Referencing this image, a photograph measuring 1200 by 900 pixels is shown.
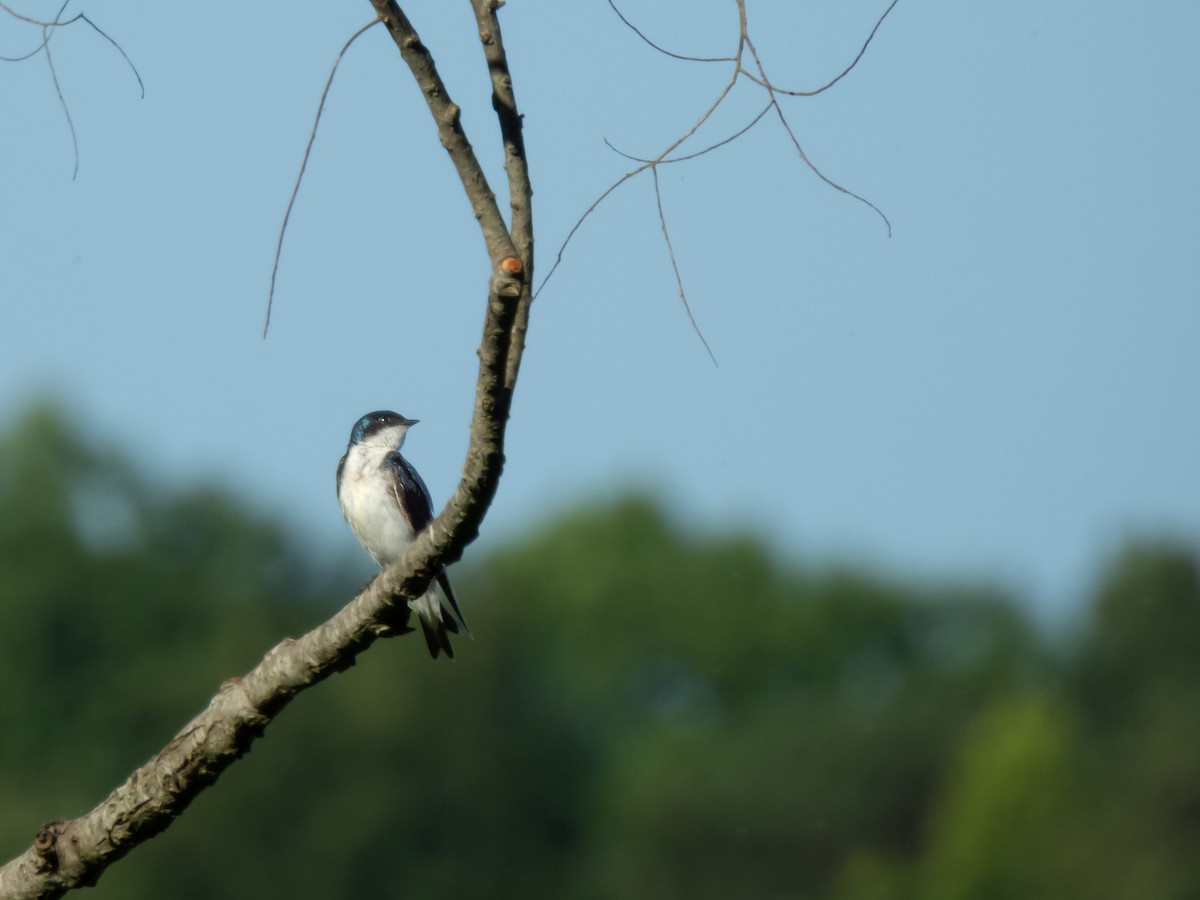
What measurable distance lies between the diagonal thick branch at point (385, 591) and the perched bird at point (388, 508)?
419cm

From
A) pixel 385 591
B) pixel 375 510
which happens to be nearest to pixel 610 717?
pixel 375 510

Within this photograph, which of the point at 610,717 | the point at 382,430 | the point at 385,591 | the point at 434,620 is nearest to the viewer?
the point at 385,591

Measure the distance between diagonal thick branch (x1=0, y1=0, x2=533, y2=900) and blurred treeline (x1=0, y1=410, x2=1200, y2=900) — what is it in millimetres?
42976

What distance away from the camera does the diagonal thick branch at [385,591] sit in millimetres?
4875

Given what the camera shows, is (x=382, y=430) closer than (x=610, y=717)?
Yes

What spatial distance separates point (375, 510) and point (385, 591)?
5.00m

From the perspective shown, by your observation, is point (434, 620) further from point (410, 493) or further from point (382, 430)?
point (382, 430)

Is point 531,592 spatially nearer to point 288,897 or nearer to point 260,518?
point 260,518

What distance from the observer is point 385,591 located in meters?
5.52

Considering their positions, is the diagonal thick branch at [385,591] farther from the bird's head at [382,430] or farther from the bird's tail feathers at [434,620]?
the bird's head at [382,430]

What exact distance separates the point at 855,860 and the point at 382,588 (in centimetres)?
6372

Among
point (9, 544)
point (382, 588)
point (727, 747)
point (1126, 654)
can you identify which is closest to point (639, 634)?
point (727, 747)

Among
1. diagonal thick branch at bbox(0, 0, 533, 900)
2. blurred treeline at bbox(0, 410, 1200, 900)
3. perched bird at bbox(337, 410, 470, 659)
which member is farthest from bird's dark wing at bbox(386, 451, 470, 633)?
blurred treeline at bbox(0, 410, 1200, 900)

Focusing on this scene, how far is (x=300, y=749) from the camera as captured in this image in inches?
2462
